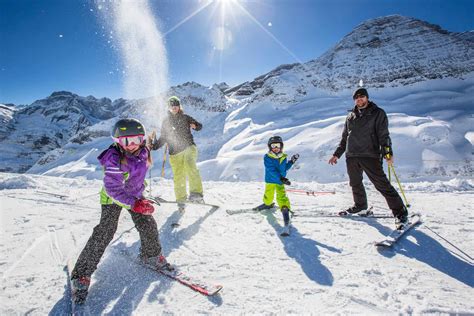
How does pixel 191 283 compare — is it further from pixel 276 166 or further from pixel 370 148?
pixel 370 148

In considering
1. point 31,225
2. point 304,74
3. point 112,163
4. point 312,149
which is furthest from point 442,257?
point 304,74

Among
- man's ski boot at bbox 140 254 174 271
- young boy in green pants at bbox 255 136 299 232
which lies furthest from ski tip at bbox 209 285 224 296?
young boy in green pants at bbox 255 136 299 232

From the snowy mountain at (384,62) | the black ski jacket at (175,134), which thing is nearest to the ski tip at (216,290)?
the black ski jacket at (175,134)

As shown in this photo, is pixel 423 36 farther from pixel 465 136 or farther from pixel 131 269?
pixel 131 269

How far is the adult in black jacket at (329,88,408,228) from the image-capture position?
4.03 metres

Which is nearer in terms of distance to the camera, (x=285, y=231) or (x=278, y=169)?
(x=285, y=231)

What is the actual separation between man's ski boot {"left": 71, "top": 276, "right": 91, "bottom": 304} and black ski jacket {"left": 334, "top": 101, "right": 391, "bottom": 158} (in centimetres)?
397

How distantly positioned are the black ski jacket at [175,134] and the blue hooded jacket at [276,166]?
1.69 m

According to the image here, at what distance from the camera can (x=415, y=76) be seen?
4131cm

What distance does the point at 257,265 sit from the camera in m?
3.03

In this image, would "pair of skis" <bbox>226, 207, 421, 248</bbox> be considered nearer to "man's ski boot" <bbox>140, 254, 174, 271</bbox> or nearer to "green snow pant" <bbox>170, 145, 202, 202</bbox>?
"green snow pant" <bbox>170, 145, 202, 202</bbox>

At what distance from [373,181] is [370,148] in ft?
1.67

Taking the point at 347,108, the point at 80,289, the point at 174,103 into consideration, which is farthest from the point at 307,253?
the point at 347,108

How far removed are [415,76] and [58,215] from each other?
48866mm
